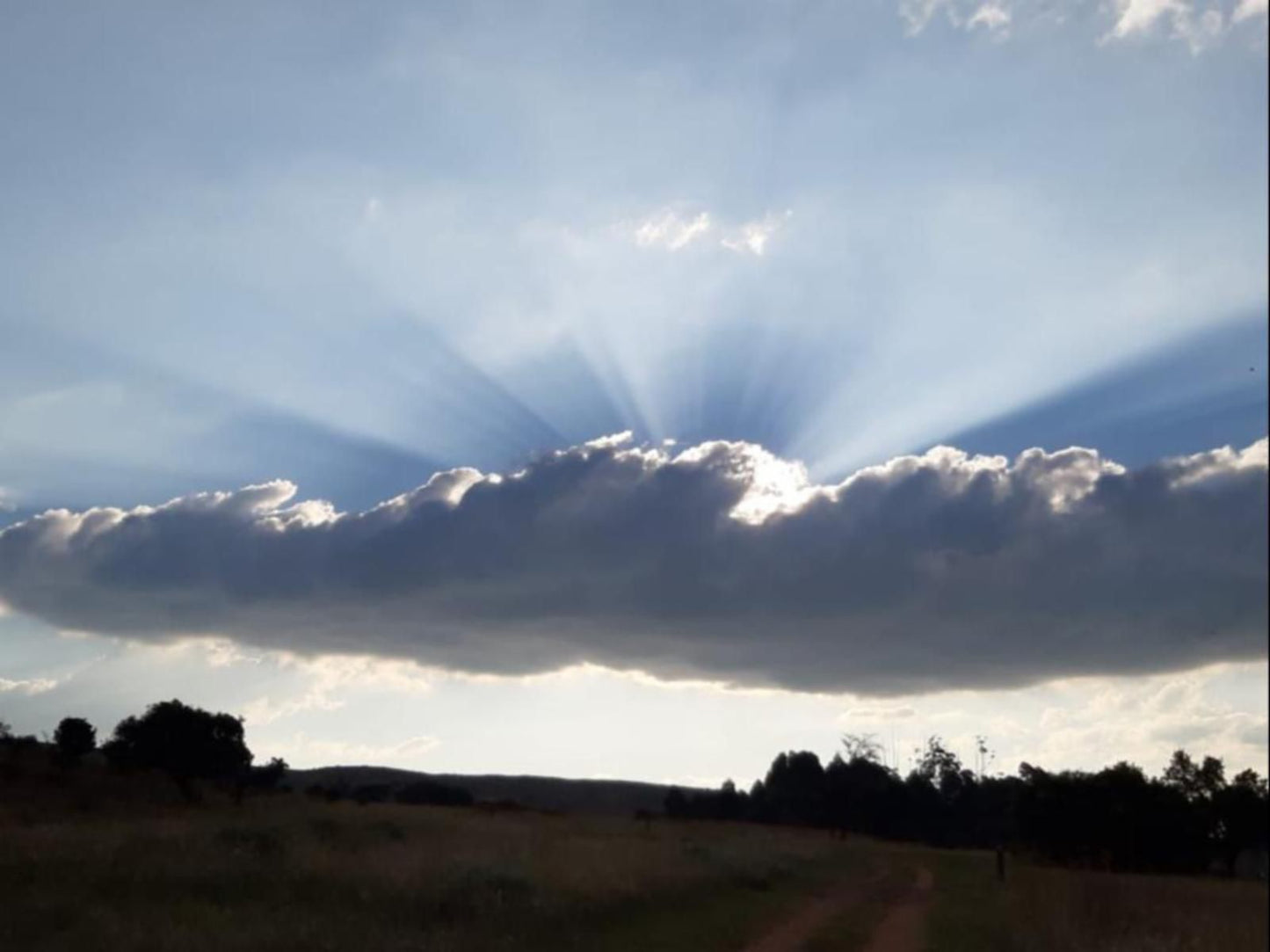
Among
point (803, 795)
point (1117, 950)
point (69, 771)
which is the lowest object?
point (1117, 950)

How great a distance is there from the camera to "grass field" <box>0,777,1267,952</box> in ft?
50.4

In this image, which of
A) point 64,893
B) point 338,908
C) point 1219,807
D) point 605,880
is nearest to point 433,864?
point 605,880

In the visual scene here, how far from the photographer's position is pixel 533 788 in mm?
68625

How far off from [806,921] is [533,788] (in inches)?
1810

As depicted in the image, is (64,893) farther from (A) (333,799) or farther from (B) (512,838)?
(B) (512,838)

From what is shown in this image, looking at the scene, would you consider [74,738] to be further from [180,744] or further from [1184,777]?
[1184,777]

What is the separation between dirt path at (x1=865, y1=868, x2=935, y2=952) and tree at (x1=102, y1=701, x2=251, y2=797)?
32.2ft

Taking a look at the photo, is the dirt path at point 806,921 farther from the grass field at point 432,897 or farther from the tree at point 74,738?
the tree at point 74,738

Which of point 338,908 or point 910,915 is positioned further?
point 910,915

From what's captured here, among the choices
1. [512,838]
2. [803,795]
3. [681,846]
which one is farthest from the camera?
[803,795]

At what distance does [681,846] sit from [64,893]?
75.9 ft

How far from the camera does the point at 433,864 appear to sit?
23.4 m

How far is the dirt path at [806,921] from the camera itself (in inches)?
790

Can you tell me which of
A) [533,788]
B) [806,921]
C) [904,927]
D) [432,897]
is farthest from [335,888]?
[533,788]
